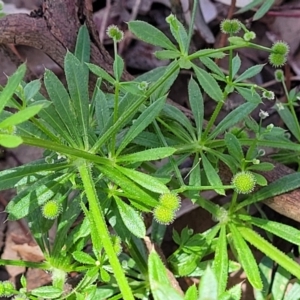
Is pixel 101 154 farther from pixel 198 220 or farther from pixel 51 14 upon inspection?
pixel 198 220

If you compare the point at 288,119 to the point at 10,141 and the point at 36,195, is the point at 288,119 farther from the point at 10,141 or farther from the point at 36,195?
the point at 10,141

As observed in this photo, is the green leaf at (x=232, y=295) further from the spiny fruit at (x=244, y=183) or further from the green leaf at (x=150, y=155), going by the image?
the green leaf at (x=150, y=155)

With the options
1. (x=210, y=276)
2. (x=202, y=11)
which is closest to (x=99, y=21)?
(x=202, y=11)

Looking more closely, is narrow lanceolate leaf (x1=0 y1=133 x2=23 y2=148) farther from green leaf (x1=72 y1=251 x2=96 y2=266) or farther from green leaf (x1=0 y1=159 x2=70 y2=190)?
green leaf (x1=72 y1=251 x2=96 y2=266)

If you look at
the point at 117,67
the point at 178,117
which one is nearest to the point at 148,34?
the point at 117,67

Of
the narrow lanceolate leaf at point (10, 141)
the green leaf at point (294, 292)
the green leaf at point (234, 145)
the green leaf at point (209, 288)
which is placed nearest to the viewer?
the green leaf at point (209, 288)

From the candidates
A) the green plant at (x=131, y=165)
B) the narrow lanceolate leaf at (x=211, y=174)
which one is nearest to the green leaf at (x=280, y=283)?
the green plant at (x=131, y=165)

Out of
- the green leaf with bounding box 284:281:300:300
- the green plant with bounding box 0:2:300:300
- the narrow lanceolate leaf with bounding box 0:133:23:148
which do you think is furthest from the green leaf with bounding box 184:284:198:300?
the green leaf with bounding box 284:281:300:300
